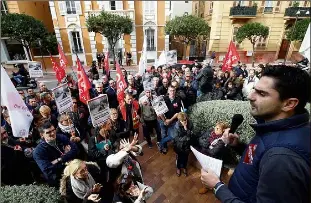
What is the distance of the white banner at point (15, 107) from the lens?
331 cm

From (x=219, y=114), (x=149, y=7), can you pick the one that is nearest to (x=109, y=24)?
(x=149, y=7)

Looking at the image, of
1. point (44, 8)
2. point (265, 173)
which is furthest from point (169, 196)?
point (44, 8)

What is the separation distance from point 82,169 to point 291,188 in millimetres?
2403

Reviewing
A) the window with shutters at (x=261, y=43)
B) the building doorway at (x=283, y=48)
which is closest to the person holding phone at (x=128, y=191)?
the window with shutters at (x=261, y=43)

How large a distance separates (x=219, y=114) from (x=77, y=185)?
3261mm

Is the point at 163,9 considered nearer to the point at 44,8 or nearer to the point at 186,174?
the point at 44,8

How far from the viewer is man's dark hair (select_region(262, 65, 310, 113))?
1505mm

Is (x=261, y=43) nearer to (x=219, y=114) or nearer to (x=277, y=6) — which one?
(x=277, y=6)

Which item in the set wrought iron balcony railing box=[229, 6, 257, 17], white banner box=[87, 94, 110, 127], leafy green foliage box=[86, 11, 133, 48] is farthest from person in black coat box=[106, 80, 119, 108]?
wrought iron balcony railing box=[229, 6, 257, 17]

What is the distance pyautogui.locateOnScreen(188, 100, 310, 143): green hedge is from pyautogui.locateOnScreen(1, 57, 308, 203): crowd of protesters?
45 centimetres

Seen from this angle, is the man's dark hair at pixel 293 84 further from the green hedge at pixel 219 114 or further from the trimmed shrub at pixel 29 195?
the green hedge at pixel 219 114

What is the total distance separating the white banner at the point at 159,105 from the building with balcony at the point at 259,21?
1803 cm

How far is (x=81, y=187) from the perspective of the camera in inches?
110

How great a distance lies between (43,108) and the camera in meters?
4.59
